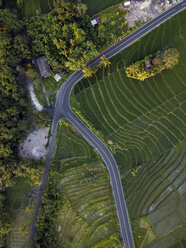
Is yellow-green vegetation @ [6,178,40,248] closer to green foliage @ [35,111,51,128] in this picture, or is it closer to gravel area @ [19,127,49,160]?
gravel area @ [19,127,49,160]

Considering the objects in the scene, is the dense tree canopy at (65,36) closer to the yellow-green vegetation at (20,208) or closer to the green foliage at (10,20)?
the green foliage at (10,20)

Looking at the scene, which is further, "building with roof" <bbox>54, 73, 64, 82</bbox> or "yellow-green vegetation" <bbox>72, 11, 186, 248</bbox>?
"building with roof" <bbox>54, 73, 64, 82</bbox>

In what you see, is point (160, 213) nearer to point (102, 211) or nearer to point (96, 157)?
point (102, 211)

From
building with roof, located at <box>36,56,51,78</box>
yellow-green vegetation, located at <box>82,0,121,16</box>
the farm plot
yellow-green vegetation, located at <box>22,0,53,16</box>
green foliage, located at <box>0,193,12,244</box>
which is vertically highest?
yellow-green vegetation, located at <box>22,0,53,16</box>

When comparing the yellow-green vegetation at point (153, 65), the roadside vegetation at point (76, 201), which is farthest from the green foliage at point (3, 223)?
the yellow-green vegetation at point (153, 65)

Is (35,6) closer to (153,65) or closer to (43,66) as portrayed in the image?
(43,66)

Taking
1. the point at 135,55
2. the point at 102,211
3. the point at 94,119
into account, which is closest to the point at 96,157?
the point at 94,119

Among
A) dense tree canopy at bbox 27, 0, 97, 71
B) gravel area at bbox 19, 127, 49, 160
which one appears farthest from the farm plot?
gravel area at bbox 19, 127, 49, 160

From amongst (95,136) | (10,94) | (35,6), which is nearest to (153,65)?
(95,136)
